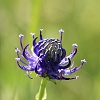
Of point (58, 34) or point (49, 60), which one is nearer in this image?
point (49, 60)

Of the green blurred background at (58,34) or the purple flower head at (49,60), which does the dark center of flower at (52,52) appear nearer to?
the purple flower head at (49,60)

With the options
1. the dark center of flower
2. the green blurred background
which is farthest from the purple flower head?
the green blurred background

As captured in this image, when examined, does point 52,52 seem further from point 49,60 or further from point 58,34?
point 58,34

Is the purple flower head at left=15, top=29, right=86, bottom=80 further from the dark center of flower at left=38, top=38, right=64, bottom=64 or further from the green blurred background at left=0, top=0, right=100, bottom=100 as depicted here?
the green blurred background at left=0, top=0, right=100, bottom=100

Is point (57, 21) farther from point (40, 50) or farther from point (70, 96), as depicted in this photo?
point (40, 50)

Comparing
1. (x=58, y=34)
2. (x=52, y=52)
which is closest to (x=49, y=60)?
(x=52, y=52)

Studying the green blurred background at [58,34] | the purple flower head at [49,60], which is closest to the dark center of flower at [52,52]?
the purple flower head at [49,60]

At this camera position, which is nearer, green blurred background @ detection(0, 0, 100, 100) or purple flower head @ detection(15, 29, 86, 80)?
purple flower head @ detection(15, 29, 86, 80)

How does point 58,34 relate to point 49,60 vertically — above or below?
above
